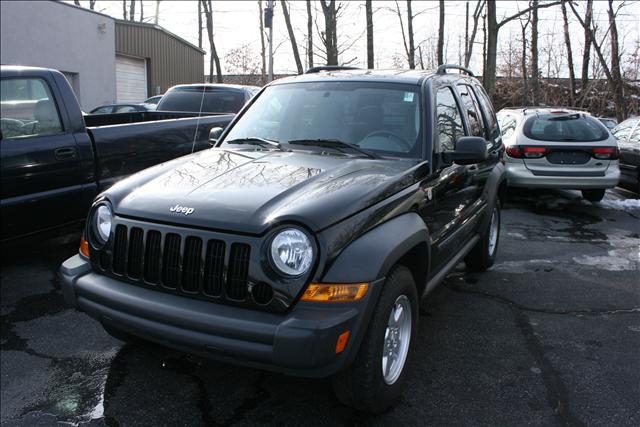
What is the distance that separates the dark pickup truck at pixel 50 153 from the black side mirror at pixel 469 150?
3.51 meters

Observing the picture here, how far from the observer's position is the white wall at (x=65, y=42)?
1786 centimetres

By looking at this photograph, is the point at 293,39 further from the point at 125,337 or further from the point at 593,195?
the point at 125,337

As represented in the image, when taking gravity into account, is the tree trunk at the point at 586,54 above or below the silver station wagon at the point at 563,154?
above

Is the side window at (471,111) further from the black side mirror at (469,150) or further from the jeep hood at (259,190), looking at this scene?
the jeep hood at (259,190)

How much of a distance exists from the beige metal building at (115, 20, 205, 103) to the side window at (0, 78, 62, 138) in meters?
20.5

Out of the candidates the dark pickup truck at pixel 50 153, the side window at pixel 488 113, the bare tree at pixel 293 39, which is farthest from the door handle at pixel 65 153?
the bare tree at pixel 293 39

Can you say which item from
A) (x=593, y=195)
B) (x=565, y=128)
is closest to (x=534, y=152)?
(x=565, y=128)

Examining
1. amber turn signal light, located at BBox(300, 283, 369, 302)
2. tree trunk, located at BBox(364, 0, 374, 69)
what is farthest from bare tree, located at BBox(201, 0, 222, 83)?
amber turn signal light, located at BBox(300, 283, 369, 302)

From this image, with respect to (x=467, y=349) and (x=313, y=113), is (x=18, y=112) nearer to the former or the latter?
(x=313, y=113)

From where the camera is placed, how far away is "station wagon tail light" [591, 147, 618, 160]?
8.20m

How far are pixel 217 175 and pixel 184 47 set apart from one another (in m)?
28.7

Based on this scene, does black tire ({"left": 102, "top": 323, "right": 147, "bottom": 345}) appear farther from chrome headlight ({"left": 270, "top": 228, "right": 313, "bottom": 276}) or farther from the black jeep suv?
chrome headlight ({"left": 270, "top": 228, "right": 313, "bottom": 276})

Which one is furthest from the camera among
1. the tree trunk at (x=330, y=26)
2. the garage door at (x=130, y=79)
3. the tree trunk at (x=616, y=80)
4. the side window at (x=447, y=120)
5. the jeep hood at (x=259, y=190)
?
the garage door at (x=130, y=79)

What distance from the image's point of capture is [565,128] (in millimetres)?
8570
